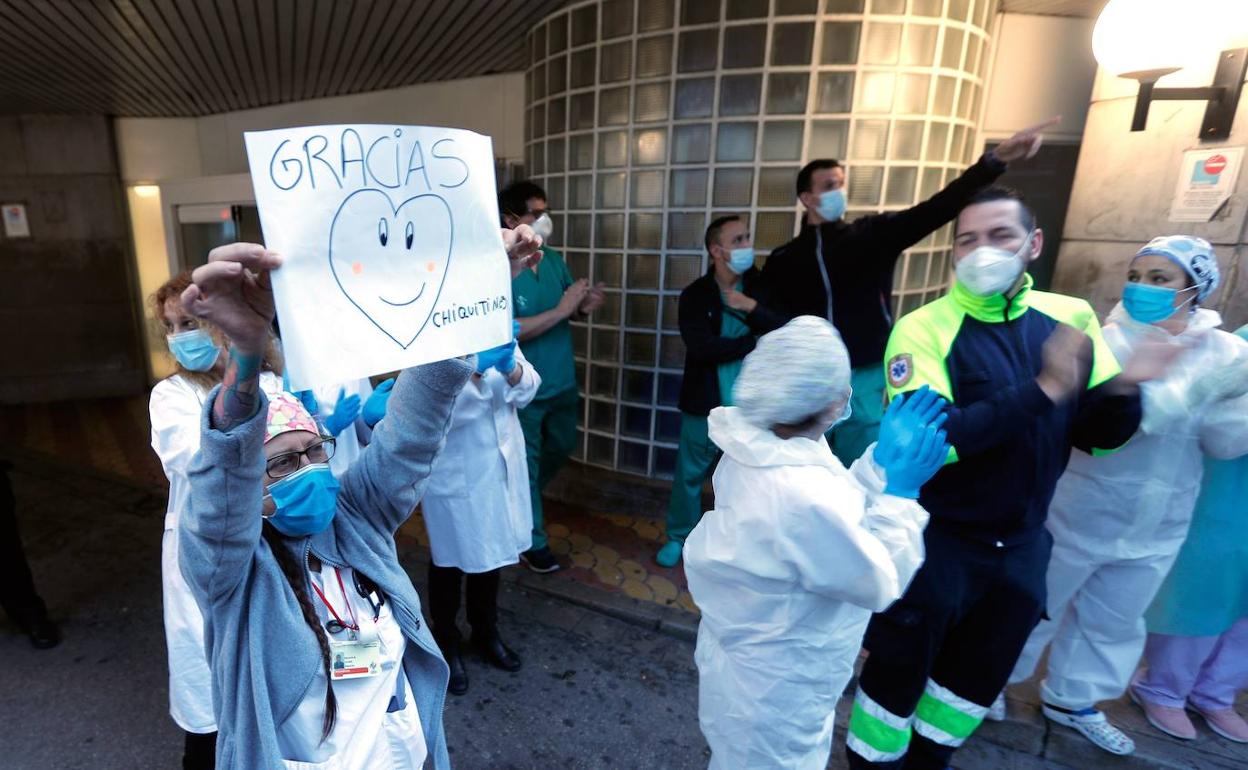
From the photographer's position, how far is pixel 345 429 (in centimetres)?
245

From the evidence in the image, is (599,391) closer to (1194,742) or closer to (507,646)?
(507,646)

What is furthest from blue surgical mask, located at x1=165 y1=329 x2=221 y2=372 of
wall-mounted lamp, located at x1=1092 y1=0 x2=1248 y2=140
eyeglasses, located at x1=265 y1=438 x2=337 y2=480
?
wall-mounted lamp, located at x1=1092 y1=0 x2=1248 y2=140

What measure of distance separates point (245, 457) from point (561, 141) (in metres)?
3.74

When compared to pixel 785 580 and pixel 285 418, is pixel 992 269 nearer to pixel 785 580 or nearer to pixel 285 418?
pixel 785 580

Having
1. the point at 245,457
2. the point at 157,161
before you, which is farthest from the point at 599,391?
the point at 157,161

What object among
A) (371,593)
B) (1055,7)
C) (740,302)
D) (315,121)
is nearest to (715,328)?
(740,302)

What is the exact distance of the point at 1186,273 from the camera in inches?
80.1

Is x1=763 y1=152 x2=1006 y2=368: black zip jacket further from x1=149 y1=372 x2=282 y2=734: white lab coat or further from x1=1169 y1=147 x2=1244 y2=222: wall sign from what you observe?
x1=149 y1=372 x2=282 y2=734: white lab coat

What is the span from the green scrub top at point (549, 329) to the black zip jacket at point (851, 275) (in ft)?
3.65

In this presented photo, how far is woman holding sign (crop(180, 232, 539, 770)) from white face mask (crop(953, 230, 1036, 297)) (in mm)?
1269

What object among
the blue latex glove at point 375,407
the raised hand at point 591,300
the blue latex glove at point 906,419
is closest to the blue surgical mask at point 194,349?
the blue latex glove at point 375,407

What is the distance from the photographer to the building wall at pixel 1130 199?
2.71 metres

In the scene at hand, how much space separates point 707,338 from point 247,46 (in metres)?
4.21

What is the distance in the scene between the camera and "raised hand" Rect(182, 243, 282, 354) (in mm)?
884
